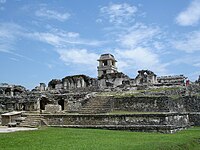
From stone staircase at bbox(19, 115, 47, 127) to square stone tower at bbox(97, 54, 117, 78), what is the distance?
3379 cm

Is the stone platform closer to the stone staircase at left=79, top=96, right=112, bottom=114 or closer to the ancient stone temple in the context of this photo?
the stone staircase at left=79, top=96, right=112, bottom=114

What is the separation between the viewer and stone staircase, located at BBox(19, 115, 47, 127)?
2050 centimetres

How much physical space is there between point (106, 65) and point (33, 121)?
3546cm

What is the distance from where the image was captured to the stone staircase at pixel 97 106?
864 inches

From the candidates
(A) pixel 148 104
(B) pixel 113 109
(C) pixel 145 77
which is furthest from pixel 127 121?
(C) pixel 145 77

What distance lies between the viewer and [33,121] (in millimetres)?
20875

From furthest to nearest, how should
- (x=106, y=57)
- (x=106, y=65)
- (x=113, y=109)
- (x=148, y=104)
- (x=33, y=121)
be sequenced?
(x=106, y=57) → (x=106, y=65) → (x=113, y=109) → (x=148, y=104) → (x=33, y=121)

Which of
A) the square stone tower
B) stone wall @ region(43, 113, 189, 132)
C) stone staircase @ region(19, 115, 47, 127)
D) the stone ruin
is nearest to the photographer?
stone wall @ region(43, 113, 189, 132)

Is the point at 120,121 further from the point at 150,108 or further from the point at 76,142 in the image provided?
the point at 76,142

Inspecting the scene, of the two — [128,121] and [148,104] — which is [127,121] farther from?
[148,104]

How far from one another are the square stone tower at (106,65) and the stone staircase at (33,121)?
33.8 m

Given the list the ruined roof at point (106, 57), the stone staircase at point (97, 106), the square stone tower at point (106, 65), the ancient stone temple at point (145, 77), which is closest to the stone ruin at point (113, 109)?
the stone staircase at point (97, 106)

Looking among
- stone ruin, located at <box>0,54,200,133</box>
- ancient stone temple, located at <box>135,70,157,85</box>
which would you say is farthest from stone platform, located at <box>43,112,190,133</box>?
ancient stone temple, located at <box>135,70,157,85</box>

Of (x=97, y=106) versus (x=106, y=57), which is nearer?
(x=97, y=106)
